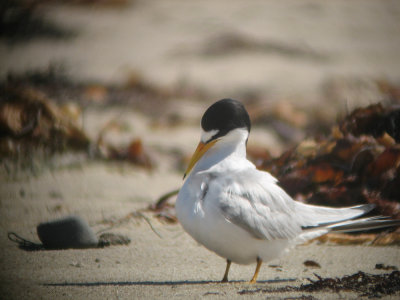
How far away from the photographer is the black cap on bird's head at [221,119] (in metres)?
2.90

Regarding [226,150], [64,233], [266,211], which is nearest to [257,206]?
[266,211]

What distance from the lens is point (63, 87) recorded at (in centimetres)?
669

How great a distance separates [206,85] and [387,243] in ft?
16.9

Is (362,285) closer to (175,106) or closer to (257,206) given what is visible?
(257,206)

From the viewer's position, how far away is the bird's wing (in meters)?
2.54

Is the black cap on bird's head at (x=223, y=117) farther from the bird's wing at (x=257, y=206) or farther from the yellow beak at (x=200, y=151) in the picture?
the bird's wing at (x=257, y=206)

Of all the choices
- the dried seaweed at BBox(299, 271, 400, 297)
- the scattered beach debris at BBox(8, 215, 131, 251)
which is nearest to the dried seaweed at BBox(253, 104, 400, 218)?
the dried seaweed at BBox(299, 271, 400, 297)

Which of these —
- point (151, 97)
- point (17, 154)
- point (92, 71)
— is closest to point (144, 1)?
point (92, 71)

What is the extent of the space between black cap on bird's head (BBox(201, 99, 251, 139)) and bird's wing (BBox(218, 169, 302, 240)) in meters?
0.30

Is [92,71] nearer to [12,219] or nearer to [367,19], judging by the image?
[12,219]

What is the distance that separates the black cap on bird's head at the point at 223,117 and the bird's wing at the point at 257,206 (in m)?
0.30

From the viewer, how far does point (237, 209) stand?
2.54 meters

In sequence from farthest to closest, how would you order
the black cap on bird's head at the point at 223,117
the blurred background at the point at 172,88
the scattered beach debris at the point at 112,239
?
1. the blurred background at the point at 172,88
2. the scattered beach debris at the point at 112,239
3. the black cap on bird's head at the point at 223,117

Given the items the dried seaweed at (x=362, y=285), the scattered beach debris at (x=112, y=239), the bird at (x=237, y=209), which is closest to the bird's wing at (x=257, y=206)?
the bird at (x=237, y=209)
